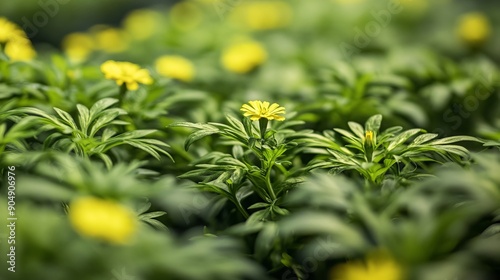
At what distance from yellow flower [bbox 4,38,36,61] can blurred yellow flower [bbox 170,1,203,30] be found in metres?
0.86

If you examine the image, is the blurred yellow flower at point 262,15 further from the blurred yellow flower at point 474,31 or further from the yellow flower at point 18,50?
the yellow flower at point 18,50

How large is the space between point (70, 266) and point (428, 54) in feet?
4.79

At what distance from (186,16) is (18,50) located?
1160 millimetres

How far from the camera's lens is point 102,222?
0.73 metres

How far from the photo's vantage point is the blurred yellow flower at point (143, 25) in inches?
87.9

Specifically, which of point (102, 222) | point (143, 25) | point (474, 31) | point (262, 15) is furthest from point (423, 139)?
point (143, 25)

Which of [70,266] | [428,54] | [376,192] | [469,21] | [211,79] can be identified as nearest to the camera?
[70,266]

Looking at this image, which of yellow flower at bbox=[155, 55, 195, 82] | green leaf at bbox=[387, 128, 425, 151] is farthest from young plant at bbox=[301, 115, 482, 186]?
yellow flower at bbox=[155, 55, 195, 82]

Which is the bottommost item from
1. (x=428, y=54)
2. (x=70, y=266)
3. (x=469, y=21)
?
(x=70, y=266)

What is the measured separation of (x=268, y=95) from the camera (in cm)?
159

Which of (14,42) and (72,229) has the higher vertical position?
(14,42)

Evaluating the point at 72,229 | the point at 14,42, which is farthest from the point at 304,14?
the point at 72,229

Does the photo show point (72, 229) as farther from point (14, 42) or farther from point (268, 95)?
point (268, 95)

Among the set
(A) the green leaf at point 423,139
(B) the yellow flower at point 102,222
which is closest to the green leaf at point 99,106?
(B) the yellow flower at point 102,222
